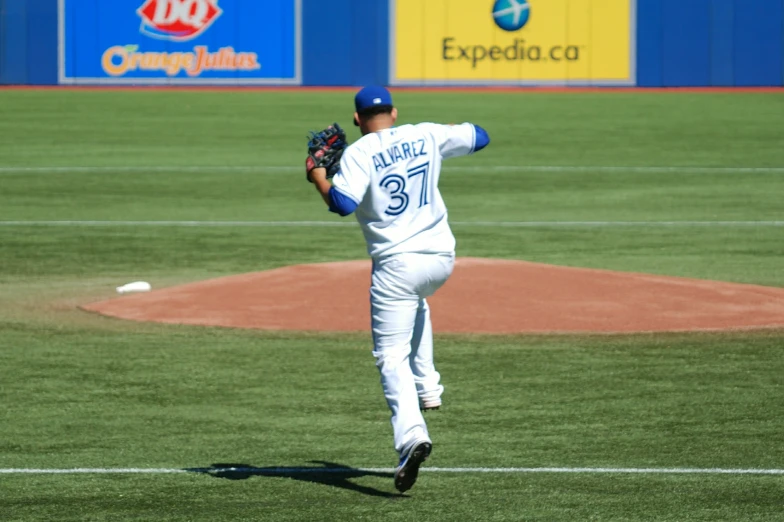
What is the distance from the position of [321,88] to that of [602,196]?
69.1ft

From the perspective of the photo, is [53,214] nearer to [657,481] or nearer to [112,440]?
[112,440]

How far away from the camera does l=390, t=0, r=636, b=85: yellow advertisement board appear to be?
40.0 m

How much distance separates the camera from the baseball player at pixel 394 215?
254 inches

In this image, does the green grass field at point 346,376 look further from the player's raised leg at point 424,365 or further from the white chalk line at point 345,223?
the player's raised leg at point 424,365

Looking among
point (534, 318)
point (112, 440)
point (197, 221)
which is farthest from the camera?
point (197, 221)

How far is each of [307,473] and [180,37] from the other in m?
34.3

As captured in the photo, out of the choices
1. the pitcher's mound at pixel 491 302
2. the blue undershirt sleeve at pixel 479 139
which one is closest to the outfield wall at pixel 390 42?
the pitcher's mound at pixel 491 302

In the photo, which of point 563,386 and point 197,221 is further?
point 197,221

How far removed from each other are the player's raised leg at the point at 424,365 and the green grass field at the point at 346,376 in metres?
0.34

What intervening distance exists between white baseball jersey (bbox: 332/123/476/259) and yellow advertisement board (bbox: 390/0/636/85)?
111ft

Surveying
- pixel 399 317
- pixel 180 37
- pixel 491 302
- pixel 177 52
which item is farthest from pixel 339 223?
pixel 177 52

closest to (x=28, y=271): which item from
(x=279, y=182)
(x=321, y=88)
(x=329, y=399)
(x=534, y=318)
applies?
(x=534, y=318)

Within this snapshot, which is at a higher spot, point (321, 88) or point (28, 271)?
point (321, 88)

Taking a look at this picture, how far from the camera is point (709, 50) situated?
39750 mm
